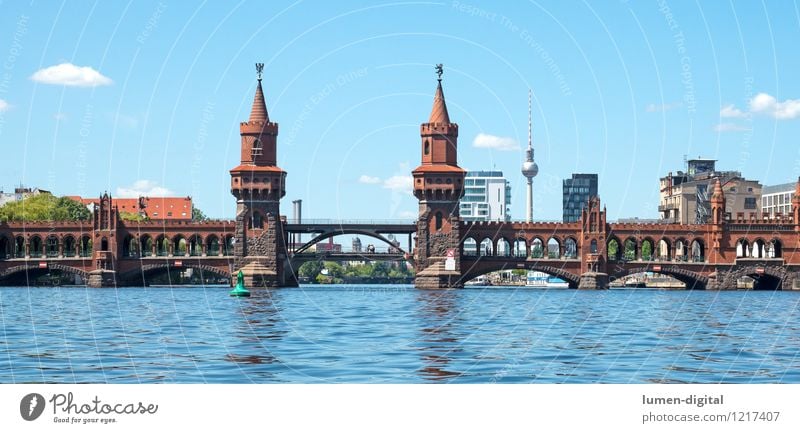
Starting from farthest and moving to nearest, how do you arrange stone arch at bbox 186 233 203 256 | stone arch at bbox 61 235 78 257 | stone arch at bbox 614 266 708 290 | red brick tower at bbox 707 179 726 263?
stone arch at bbox 61 235 78 257, stone arch at bbox 186 233 203 256, red brick tower at bbox 707 179 726 263, stone arch at bbox 614 266 708 290

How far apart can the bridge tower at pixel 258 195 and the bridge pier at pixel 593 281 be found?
1261 inches

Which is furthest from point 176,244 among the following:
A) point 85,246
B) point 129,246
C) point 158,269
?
point 85,246

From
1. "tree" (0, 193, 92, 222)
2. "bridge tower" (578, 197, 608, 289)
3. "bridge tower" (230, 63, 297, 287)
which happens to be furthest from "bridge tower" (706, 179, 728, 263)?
"tree" (0, 193, 92, 222)

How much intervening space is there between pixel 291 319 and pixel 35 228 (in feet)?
261

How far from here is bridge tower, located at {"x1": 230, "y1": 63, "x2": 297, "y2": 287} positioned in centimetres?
13062

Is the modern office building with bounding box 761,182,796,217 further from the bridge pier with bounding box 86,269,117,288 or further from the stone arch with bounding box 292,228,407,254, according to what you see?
the bridge pier with bounding box 86,269,117,288

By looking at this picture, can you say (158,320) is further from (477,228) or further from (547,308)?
(477,228)

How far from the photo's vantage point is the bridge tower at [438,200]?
12925 cm

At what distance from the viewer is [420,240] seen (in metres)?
129

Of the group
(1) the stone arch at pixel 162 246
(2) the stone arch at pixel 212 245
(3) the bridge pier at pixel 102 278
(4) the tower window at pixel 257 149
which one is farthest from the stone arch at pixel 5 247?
(4) the tower window at pixel 257 149
